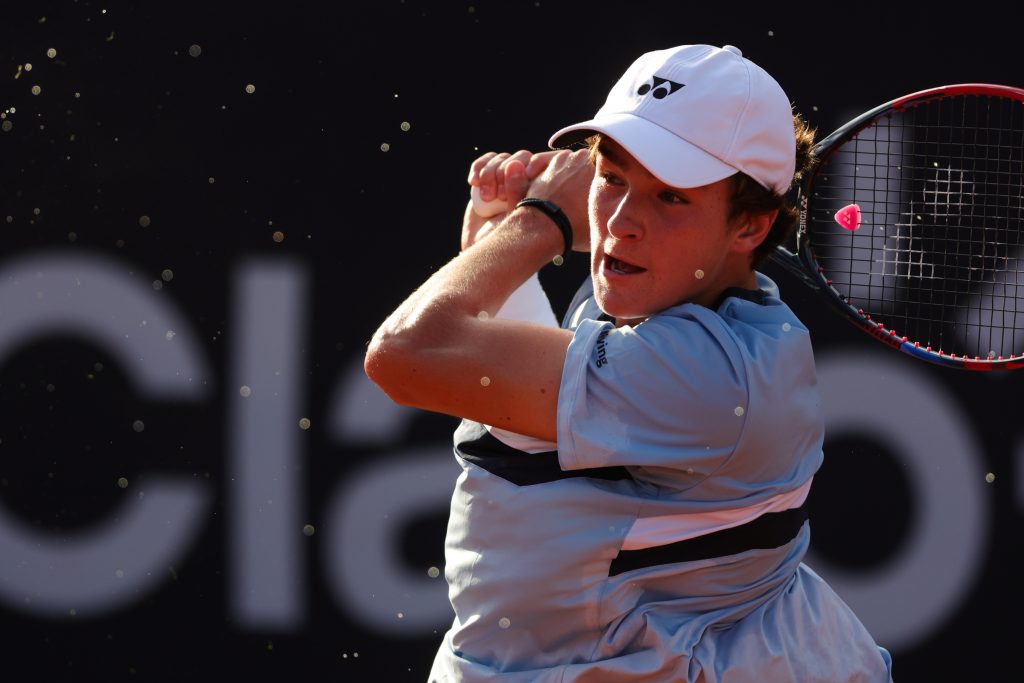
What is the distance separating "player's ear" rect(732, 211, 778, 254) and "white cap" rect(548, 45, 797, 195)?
50 millimetres

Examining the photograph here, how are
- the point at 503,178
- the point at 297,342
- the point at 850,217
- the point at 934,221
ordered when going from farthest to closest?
the point at 297,342, the point at 934,221, the point at 850,217, the point at 503,178

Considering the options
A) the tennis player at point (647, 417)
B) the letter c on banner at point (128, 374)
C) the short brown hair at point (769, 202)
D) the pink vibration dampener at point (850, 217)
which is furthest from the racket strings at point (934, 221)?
the letter c on banner at point (128, 374)

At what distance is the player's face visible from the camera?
1.88 m

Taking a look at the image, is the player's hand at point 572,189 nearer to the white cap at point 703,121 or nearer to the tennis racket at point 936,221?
the white cap at point 703,121

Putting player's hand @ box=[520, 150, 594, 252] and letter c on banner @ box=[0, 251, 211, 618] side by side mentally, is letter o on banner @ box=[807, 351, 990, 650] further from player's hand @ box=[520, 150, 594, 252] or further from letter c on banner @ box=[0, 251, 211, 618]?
letter c on banner @ box=[0, 251, 211, 618]

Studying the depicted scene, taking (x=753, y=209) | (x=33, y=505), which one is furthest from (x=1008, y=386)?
(x=33, y=505)

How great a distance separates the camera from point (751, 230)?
6.40 feet

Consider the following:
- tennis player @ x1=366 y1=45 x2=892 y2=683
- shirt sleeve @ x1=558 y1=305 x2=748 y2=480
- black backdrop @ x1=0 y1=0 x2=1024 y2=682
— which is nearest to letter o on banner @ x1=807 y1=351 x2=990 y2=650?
black backdrop @ x1=0 y1=0 x2=1024 y2=682

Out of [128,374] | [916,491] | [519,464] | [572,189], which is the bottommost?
[916,491]

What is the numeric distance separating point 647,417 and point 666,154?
0.38m

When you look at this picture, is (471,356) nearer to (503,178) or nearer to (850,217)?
(503,178)

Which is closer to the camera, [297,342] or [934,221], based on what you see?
[934,221]

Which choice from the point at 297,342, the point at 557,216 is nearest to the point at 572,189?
the point at 557,216

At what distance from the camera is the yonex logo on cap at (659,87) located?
189cm
